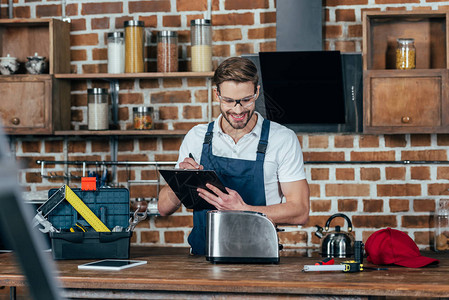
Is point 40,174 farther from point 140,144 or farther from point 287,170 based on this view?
point 287,170

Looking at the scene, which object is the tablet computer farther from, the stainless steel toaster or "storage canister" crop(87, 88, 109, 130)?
"storage canister" crop(87, 88, 109, 130)

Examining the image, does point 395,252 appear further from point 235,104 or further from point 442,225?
point 442,225

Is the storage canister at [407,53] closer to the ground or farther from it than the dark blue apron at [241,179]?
farther from it

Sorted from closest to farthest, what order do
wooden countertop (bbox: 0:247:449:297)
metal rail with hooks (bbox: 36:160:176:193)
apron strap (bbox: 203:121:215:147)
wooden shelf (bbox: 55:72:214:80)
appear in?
wooden countertop (bbox: 0:247:449:297) < apron strap (bbox: 203:121:215:147) < wooden shelf (bbox: 55:72:214:80) < metal rail with hooks (bbox: 36:160:176:193)

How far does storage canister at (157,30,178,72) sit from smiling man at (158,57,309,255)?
0.94 m

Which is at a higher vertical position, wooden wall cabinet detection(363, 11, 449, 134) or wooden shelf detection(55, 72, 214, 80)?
wooden shelf detection(55, 72, 214, 80)

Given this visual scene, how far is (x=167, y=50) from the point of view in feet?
11.5

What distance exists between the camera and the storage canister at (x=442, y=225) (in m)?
3.40

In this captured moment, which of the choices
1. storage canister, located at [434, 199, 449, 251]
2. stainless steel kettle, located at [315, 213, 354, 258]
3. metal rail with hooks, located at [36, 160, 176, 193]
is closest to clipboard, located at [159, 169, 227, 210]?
stainless steel kettle, located at [315, 213, 354, 258]

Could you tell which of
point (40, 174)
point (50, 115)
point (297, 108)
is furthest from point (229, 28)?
point (40, 174)

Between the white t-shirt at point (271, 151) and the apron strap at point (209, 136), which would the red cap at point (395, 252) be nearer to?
the white t-shirt at point (271, 151)

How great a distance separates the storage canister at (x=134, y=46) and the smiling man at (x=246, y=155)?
1.01 m

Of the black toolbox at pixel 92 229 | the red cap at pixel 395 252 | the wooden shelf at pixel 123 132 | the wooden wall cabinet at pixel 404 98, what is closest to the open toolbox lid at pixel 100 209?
the black toolbox at pixel 92 229

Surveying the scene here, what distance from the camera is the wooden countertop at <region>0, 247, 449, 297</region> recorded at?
1.72m
